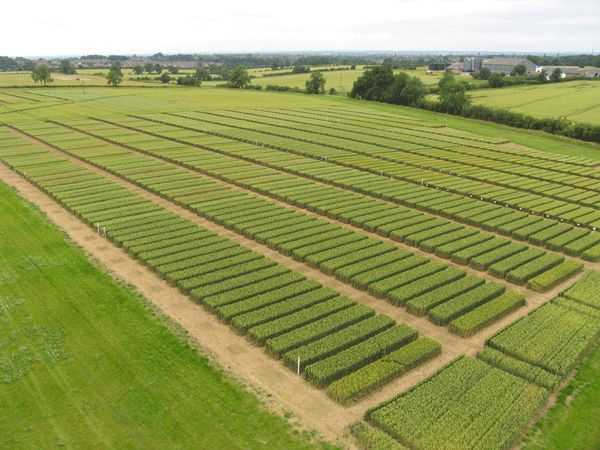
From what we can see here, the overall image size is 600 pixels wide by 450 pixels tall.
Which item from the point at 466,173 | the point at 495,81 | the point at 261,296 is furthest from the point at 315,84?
the point at 261,296

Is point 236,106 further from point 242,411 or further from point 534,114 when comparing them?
point 242,411

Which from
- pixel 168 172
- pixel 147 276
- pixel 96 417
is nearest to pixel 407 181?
pixel 168 172

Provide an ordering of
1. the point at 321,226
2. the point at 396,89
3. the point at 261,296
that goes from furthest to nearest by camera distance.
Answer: the point at 396,89 < the point at 321,226 < the point at 261,296

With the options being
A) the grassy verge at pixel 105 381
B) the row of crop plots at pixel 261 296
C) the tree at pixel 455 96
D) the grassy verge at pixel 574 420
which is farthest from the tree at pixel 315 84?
the grassy verge at pixel 574 420

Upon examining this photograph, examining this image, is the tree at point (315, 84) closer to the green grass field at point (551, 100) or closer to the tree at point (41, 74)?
the green grass field at point (551, 100)

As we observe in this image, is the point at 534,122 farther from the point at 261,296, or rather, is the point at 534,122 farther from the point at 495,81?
the point at 261,296

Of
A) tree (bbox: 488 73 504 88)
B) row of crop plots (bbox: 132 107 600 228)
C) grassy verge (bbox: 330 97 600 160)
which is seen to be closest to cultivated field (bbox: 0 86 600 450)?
row of crop plots (bbox: 132 107 600 228)
